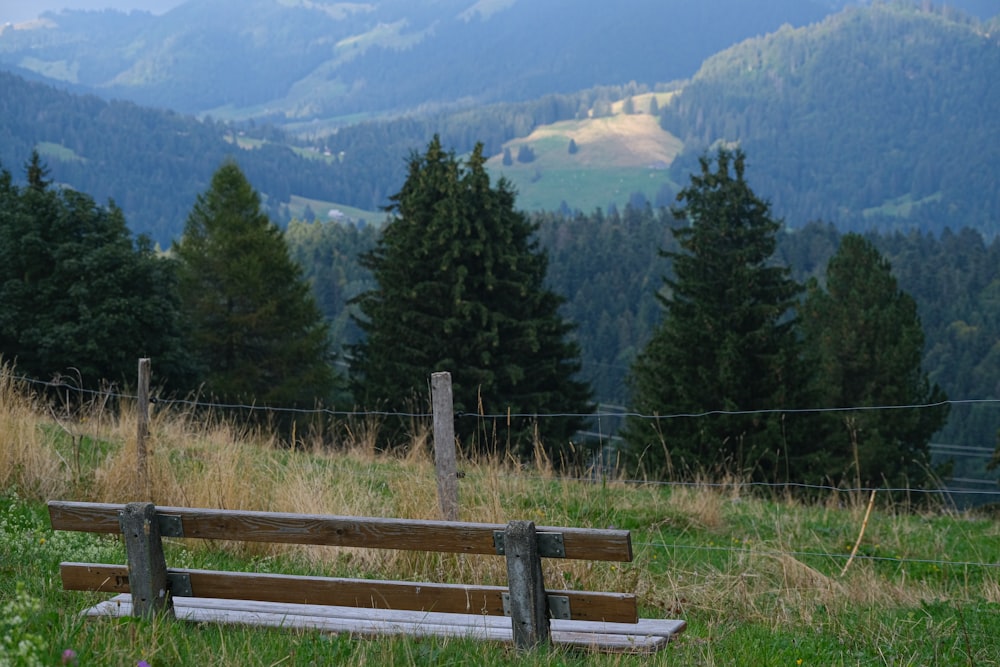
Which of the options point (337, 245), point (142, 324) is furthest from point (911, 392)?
point (337, 245)

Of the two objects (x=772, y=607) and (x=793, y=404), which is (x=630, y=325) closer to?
(x=793, y=404)

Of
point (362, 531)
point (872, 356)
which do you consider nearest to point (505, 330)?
point (872, 356)

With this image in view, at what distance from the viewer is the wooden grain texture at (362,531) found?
4.41m

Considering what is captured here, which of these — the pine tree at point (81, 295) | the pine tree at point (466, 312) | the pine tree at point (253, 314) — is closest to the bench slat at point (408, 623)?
the pine tree at point (466, 312)

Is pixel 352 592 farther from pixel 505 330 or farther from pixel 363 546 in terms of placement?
pixel 505 330

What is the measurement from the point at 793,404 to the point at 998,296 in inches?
4263

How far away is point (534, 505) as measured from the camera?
8.84 m

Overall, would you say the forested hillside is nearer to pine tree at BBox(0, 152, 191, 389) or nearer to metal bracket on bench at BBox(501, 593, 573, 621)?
pine tree at BBox(0, 152, 191, 389)

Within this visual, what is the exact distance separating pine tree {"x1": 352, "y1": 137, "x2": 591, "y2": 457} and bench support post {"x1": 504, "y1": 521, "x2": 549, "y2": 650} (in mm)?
28433

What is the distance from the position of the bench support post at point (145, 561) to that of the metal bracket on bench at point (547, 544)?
159cm

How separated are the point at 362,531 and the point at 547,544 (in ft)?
2.70

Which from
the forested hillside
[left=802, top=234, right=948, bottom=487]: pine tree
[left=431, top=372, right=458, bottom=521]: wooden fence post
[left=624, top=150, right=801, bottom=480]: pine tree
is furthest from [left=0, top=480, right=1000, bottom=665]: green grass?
the forested hillside

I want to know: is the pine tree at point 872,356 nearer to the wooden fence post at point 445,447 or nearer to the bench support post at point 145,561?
the wooden fence post at point 445,447

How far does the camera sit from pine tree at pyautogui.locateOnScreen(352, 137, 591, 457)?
35.1m
